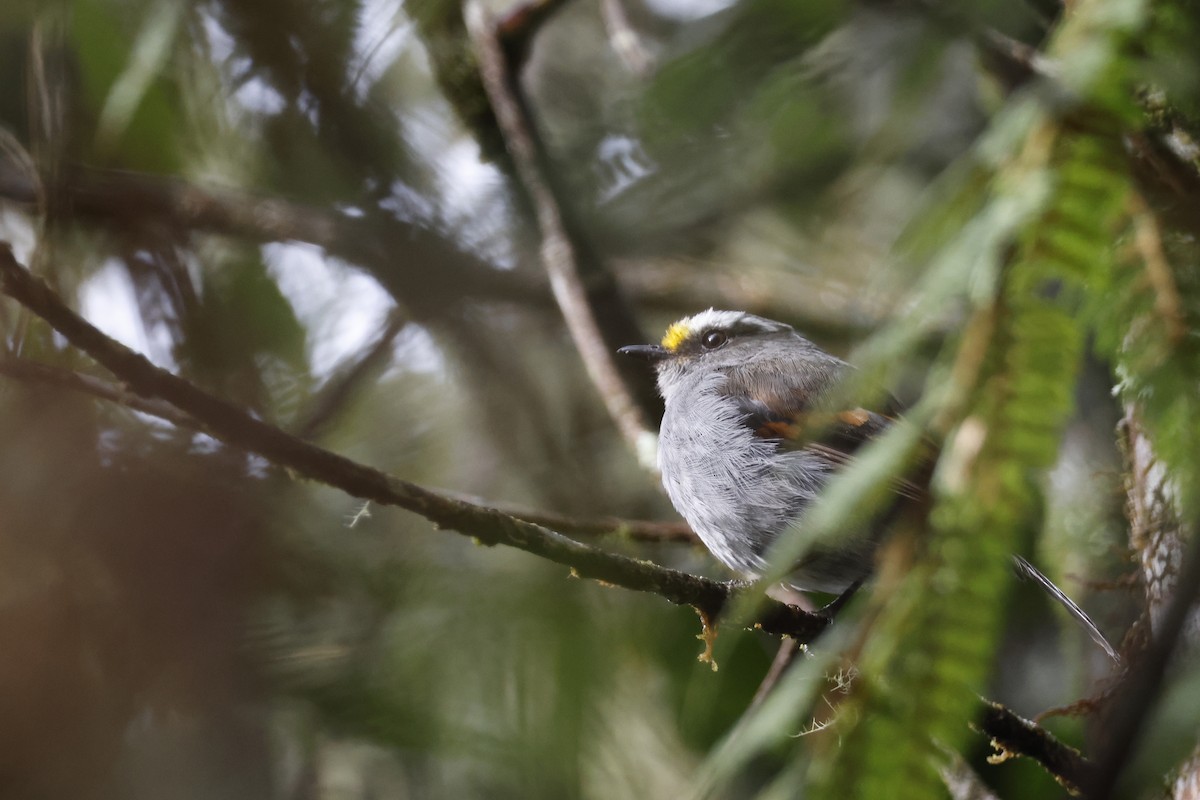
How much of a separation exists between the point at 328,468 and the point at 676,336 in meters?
2.59

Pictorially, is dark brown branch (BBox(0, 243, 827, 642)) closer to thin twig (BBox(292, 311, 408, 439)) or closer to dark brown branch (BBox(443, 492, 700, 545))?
dark brown branch (BBox(443, 492, 700, 545))

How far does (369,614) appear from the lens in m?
2.94

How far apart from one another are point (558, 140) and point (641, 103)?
2.68 m

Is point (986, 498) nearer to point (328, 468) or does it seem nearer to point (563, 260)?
point (328, 468)

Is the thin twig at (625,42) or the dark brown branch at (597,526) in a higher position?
the thin twig at (625,42)

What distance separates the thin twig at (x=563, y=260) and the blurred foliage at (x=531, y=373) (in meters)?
0.09

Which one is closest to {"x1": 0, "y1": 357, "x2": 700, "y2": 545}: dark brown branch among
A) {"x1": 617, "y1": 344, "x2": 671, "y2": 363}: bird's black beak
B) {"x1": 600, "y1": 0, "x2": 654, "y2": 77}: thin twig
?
{"x1": 617, "y1": 344, "x2": 671, "y2": 363}: bird's black beak

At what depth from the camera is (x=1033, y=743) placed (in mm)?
1993

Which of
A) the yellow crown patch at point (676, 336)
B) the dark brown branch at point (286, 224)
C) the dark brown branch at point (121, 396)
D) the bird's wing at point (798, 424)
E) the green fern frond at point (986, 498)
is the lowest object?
the yellow crown patch at point (676, 336)

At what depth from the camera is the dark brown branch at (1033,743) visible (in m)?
1.93

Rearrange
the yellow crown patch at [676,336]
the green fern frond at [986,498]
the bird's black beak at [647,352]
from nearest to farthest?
the green fern frond at [986,498], the bird's black beak at [647,352], the yellow crown patch at [676,336]

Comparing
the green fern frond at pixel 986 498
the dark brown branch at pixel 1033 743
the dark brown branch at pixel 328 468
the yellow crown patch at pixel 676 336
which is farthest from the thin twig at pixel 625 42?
the green fern frond at pixel 986 498

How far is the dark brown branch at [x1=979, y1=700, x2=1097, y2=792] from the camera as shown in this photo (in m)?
1.93

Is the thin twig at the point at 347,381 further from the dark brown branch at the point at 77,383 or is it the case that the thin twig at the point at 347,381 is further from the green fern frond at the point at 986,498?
the green fern frond at the point at 986,498
